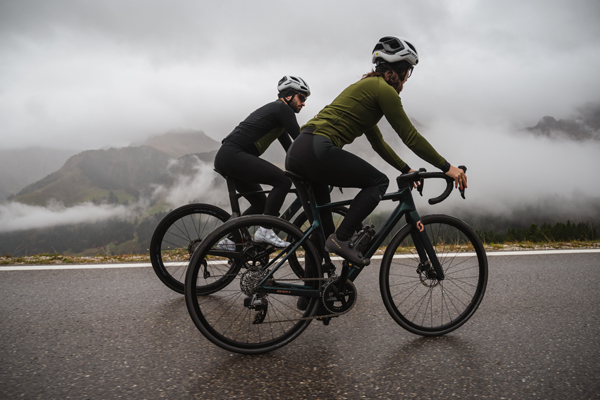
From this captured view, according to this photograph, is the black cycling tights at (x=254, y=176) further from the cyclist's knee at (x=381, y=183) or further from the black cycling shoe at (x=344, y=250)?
the cyclist's knee at (x=381, y=183)

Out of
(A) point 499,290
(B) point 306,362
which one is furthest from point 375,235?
(A) point 499,290

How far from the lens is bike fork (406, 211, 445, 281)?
2902 millimetres

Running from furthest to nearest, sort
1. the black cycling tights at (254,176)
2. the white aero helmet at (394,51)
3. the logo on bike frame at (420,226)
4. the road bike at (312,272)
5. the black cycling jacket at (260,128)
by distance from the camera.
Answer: the black cycling jacket at (260,128) < the black cycling tights at (254,176) < the logo on bike frame at (420,226) < the white aero helmet at (394,51) < the road bike at (312,272)

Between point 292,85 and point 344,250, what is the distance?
205 cm

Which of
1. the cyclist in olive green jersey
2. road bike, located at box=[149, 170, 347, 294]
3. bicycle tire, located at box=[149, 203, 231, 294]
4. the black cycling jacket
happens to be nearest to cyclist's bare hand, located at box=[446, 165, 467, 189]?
the cyclist in olive green jersey

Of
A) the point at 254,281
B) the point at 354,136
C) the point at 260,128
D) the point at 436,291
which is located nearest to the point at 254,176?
the point at 260,128

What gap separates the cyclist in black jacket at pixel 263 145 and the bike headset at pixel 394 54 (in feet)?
3.72

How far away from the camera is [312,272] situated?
2756 millimetres

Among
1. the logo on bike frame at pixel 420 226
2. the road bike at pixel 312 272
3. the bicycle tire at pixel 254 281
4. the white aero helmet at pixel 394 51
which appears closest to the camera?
the bicycle tire at pixel 254 281

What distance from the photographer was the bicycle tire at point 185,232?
379 centimetres

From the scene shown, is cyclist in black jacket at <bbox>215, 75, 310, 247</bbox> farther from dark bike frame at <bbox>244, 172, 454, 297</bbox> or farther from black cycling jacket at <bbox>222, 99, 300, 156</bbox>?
dark bike frame at <bbox>244, 172, 454, 297</bbox>

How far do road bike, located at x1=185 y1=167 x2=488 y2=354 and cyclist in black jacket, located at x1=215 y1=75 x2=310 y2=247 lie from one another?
2.78 feet

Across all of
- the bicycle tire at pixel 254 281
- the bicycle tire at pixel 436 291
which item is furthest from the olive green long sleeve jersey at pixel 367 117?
the bicycle tire at pixel 254 281

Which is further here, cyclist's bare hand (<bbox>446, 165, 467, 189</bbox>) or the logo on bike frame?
the logo on bike frame
